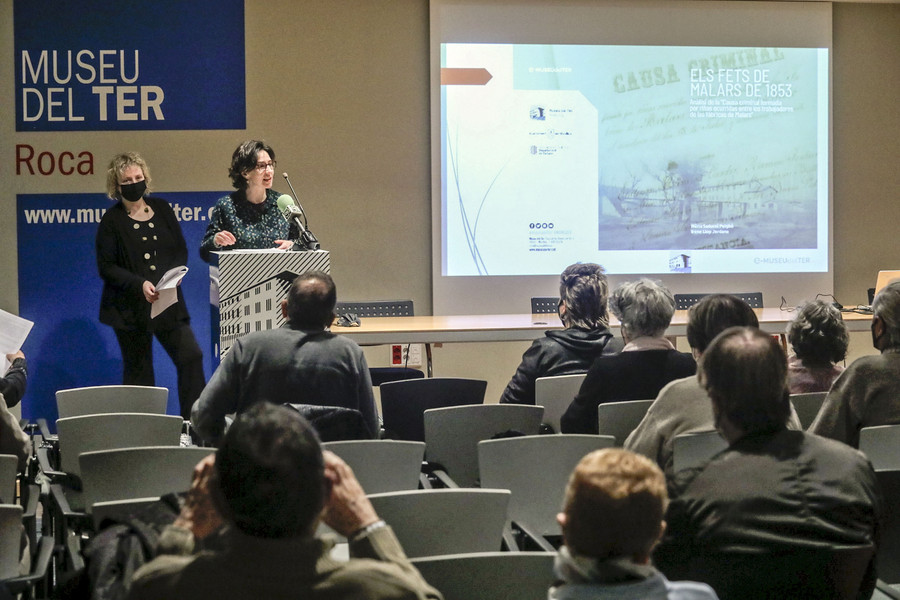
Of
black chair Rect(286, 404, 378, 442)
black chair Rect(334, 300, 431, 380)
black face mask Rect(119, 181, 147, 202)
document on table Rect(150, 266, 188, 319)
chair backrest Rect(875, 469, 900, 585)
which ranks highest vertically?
black face mask Rect(119, 181, 147, 202)

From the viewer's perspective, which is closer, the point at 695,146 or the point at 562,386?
the point at 562,386

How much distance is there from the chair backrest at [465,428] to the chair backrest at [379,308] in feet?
10.2

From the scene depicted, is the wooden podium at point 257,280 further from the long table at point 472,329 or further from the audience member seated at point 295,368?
the audience member seated at point 295,368

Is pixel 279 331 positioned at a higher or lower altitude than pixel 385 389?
higher

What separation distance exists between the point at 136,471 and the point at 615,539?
1632 mm

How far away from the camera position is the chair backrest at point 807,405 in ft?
11.4

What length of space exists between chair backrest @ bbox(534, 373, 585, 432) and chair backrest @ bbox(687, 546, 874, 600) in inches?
80.6

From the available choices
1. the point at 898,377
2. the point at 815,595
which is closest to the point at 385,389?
the point at 898,377

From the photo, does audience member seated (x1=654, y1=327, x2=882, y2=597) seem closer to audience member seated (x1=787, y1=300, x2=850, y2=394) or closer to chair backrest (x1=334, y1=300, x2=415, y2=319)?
audience member seated (x1=787, y1=300, x2=850, y2=394)

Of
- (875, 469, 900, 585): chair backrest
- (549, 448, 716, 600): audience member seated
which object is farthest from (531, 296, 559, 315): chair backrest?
(549, 448, 716, 600): audience member seated

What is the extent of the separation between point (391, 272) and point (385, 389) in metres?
3.71

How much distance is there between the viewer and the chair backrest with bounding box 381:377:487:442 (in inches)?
162

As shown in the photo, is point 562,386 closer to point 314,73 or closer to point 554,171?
point 554,171

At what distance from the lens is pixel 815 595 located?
198cm
